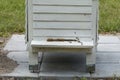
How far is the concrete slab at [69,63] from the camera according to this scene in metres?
5.32

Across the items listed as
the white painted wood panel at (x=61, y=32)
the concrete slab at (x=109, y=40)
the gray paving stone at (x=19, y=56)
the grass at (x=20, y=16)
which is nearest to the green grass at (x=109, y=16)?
the grass at (x=20, y=16)

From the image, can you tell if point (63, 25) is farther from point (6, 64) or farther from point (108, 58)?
point (108, 58)

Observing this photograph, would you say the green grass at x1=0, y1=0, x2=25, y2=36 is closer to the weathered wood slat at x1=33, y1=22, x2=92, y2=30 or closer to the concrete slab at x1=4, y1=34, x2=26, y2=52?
the concrete slab at x1=4, y1=34, x2=26, y2=52

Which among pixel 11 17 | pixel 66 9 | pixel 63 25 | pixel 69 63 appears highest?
pixel 66 9

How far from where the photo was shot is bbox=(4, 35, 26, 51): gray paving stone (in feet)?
21.8

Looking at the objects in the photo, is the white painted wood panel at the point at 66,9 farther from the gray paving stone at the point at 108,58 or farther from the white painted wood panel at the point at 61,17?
the gray paving stone at the point at 108,58

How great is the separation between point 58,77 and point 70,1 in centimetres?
95

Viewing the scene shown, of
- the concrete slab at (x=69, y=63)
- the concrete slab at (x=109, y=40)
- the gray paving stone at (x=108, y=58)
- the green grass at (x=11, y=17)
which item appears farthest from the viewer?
the green grass at (x=11, y=17)

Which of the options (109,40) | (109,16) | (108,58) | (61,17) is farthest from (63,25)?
(109,16)

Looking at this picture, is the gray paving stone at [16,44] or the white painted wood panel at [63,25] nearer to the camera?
the white painted wood panel at [63,25]

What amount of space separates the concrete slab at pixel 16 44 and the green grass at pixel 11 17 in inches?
15.1

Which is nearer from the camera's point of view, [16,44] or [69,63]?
[69,63]

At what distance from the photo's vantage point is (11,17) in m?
9.16

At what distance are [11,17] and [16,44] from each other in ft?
7.52
